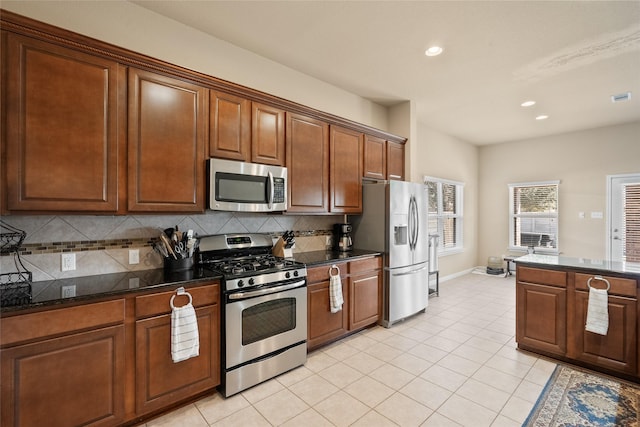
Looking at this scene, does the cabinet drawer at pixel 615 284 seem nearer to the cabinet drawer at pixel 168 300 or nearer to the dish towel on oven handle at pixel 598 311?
the dish towel on oven handle at pixel 598 311

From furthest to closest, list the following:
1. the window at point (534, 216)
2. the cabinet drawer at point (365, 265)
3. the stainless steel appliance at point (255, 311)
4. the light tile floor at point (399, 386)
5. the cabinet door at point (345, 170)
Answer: the window at point (534, 216) → the cabinet door at point (345, 170) → the cabinet drawer at point (365, 265) → the stainless steel appliance at point (255, 311) → the light tile floor at point (399, 386)

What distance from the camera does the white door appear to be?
517 cm

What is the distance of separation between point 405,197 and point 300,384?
2.41 m

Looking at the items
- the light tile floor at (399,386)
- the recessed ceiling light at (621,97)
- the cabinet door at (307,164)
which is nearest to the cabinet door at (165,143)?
the cabinet door at (307,164)

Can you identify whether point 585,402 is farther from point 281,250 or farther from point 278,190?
point 278,190

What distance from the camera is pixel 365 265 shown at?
3.43 meters

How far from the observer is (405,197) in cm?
372

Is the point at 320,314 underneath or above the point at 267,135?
underneath

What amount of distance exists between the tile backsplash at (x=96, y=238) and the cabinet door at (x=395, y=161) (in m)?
2.23

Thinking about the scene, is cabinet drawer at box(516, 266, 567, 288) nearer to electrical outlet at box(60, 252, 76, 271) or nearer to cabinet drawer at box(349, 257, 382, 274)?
cabinet drawer at box(349, 257, 382, 274)

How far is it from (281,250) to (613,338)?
9.94 feet

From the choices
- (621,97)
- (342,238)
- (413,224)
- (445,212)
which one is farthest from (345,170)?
(621,97)

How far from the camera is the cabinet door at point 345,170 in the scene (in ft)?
11.3

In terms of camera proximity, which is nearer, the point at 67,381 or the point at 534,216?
the point at 67,381
